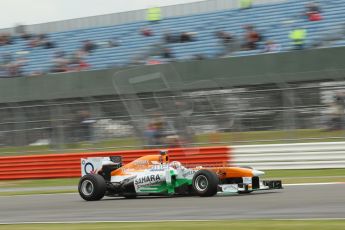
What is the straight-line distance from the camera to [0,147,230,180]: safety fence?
18188mm

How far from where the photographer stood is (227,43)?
24.2m

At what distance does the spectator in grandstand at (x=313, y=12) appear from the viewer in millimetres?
23469

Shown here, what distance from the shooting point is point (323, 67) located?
2078cm

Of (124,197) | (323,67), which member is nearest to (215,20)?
(323,67)

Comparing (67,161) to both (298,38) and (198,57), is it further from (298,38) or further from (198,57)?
(298,38)

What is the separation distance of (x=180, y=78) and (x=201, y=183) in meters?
11.1

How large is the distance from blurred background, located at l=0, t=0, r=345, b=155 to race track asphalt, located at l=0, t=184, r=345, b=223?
3.94 meters

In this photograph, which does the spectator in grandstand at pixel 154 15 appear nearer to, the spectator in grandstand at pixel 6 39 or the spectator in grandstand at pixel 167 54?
the spectator in grandstand at pixel 167 54

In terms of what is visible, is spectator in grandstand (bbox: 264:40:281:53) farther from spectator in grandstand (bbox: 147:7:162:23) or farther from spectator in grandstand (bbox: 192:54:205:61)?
spectator in grandstand (bbox: 147:7:162:23)

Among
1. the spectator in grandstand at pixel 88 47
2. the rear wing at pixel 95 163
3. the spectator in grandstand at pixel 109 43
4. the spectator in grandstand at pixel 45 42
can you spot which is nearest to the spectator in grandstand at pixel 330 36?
the spectator in grandstand at pixel 109 43

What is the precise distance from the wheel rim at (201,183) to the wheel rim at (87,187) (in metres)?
2.20

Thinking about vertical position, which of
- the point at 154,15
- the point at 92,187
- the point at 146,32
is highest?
the point at 154,15

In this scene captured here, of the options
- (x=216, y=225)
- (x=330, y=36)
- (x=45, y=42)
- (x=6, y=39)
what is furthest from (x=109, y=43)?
(x=216, y=225)

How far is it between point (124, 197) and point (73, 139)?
579 cm
